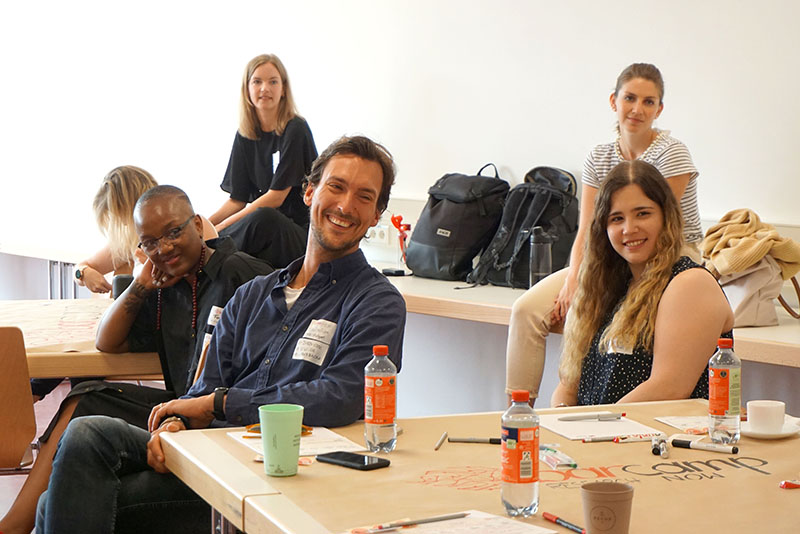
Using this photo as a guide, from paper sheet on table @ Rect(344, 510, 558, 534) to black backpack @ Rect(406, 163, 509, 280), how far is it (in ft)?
10.1

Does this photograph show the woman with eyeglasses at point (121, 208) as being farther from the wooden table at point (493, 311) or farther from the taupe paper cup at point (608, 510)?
the taupe paper cup at point (608, 510)

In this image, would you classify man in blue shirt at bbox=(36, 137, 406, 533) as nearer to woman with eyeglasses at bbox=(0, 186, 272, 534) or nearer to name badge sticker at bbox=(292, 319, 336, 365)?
name badge sticker at bbox=(292, 319, 336, 365)

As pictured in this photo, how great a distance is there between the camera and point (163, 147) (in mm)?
6938

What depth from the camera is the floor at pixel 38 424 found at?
3951 millimetres

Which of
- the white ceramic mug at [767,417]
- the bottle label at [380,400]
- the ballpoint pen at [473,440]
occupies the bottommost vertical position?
the ballpoint pen at [473,440]

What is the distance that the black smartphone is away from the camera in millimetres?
1680

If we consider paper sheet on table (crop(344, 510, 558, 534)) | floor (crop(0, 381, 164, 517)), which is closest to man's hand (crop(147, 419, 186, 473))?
paper sheet on table (crop(344, 510, 558, 534))

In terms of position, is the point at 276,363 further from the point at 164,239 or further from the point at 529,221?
the point at 529,221

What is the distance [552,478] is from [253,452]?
21.6 inches

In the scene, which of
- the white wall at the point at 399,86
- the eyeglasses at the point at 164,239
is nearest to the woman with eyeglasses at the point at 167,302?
the eyeglasses at the point at 164,239

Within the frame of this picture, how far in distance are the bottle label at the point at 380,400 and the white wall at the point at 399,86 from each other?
2.40m

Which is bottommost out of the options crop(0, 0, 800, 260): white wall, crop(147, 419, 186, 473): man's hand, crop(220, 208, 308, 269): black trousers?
crop(147, 419, 186, 473): man's hand

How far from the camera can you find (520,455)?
1468mm

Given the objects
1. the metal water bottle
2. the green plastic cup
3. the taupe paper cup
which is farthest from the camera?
the metal water bottle
